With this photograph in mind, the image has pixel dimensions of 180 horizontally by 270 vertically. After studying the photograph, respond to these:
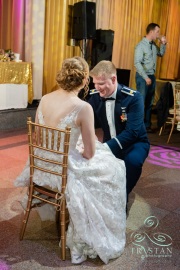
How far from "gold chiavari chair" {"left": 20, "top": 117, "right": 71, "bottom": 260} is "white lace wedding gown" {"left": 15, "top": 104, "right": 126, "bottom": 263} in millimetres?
45

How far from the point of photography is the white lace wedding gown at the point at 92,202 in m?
1.86

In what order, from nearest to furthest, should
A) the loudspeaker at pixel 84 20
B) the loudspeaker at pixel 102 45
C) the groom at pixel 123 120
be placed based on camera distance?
the groom at pixel 123 120
the loudspeaker at pixel 84 20
the loudspeaker at pixel 102 45

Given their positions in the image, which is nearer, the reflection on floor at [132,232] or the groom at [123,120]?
the reflection on floor at [132,232]

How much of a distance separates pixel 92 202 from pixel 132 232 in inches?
21.5

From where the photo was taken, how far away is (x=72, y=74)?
1.83 m

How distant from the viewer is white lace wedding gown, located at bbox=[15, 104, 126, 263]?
1.86 m

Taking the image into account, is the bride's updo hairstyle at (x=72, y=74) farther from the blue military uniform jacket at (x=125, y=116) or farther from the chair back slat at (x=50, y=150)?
the blue military uniform jacket at (x=125, y=116)

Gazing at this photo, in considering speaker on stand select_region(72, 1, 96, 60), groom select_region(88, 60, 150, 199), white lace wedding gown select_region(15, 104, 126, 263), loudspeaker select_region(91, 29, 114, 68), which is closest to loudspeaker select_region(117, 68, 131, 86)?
loudspeaker select_region(91, 29, 114, 68)

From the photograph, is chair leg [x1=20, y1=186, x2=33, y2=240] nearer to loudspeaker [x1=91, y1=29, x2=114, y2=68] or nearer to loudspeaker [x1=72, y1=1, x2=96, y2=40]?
loudspeaker [x1=72, y1=1, x2=96, y2=40]

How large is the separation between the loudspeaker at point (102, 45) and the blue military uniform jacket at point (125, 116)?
359 cm

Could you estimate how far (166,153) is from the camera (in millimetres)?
4270

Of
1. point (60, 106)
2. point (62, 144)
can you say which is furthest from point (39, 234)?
point (60, 106)

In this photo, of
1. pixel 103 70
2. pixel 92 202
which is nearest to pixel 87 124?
pixel 92 202

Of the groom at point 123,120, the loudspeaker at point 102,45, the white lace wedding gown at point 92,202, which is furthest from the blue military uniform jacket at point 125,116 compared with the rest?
the loudspeaker at point 102,45
